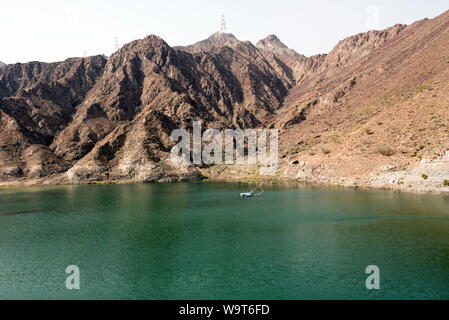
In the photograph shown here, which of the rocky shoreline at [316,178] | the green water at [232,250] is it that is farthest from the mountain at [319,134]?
the green water at [232,250]

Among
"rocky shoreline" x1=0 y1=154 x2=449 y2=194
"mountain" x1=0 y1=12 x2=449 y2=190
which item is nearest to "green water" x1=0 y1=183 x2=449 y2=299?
"rocky shoreline" x1=0 y1=154 x2=449 y2=194

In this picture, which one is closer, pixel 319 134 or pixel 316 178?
pixel 316 178

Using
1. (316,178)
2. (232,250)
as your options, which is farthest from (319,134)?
(232,250)

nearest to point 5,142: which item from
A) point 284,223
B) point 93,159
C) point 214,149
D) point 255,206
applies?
point 93,159

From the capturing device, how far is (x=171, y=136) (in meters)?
164

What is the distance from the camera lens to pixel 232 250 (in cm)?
4112

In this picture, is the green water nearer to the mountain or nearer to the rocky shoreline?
the rocky shoreline

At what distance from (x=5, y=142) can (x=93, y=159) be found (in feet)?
131

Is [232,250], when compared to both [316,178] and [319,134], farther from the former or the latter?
[319,134]

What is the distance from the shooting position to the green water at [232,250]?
2992 centimetres

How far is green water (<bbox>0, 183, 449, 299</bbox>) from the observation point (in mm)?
29922

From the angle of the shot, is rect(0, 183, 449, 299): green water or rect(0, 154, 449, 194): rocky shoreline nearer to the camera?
rect(0, 183, 449, 299): green water
